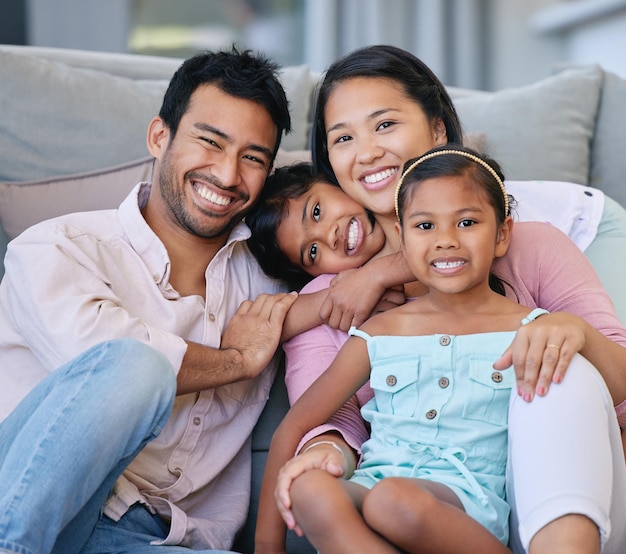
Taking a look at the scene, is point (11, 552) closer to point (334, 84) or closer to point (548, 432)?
point (548, 432)

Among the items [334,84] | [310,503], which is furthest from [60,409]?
[334,84]

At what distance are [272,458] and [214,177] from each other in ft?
→ 1.92

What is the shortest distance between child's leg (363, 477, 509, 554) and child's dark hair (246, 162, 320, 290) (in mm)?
781

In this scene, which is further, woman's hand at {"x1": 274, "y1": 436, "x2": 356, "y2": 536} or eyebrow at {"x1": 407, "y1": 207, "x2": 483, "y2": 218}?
eyebrow at {"x1": 407, "y1": 207, "x2": 483, "y2": 218}

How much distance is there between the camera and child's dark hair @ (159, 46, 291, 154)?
175cm

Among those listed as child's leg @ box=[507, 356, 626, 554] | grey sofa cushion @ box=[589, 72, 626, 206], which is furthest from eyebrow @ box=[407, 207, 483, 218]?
grey sofa cushion @ box=[589, 72, 626, 206]

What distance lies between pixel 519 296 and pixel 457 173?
0.28 meters

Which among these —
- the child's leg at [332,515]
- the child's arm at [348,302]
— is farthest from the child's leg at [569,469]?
the child's arm at [348,302]

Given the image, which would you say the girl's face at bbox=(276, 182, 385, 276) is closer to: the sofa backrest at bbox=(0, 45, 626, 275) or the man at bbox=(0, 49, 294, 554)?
the man at bbox=(0, 49, 294, 554)

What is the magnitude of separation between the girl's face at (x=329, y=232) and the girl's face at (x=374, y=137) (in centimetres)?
4

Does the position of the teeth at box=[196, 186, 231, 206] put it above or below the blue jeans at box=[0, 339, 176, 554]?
above

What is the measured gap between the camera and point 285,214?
5.86ft

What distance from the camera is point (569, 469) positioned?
3.64 feet

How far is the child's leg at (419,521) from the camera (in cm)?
110
